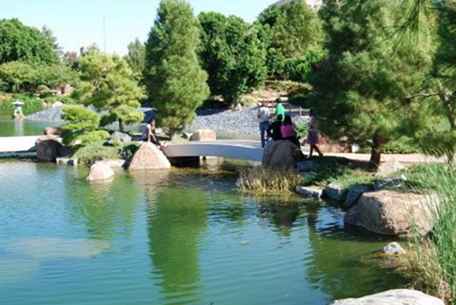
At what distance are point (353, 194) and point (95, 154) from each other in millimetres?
10240

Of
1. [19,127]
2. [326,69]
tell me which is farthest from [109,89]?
[19,127]

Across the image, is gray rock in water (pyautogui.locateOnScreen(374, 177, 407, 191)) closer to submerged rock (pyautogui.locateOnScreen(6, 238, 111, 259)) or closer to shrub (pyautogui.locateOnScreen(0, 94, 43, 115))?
submerged rock (pyautogui.locateOnScreen(6, 238, 111, 259))

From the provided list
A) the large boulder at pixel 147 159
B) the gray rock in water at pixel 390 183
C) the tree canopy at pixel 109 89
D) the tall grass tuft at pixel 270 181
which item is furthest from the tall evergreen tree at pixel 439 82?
the tree canopy at pixel 109 89

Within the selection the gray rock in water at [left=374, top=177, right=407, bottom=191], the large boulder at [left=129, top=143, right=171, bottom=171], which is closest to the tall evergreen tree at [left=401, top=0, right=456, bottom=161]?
the gray rock in water at [left=374, top=177, right=407, bottom=191]

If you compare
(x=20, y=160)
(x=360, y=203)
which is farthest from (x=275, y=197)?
(x=20, y=160)

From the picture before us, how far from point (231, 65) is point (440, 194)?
2981cm

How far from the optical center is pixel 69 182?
17.7 meters

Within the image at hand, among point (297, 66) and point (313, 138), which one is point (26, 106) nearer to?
point (297, 66)

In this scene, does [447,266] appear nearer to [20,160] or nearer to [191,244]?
[191,244]

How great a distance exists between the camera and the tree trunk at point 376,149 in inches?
616

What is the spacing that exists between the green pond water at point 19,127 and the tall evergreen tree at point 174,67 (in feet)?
40.6

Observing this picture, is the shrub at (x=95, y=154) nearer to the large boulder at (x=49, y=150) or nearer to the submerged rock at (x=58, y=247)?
the large boulder at (x=49, y=150)

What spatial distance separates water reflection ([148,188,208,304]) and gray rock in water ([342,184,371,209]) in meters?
2.97

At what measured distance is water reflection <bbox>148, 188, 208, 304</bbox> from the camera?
9.01m
